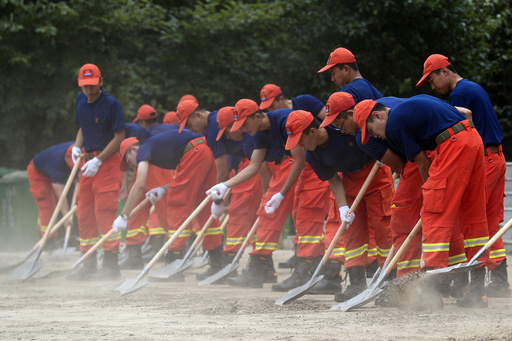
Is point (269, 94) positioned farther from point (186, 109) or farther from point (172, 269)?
point (172, 269)

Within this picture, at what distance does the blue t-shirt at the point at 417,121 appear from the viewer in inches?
211

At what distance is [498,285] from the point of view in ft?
20.8

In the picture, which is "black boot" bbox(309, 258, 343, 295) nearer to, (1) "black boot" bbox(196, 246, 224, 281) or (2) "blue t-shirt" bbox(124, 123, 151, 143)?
(1) "black boot" bbox(196, 246, 224, 281)

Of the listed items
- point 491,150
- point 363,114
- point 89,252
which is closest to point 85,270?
point 89,252

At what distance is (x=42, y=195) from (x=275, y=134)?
17.6 feet

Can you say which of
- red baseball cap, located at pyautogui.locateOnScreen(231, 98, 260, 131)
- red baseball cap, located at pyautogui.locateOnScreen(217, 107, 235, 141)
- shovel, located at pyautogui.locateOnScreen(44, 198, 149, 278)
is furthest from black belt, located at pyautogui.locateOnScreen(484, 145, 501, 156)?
shovel, located at pyautogui.locateOnScreen(44, 198, 149, 278)

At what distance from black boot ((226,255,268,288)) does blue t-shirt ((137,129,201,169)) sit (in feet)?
5.56

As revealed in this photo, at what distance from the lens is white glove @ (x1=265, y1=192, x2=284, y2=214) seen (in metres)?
7.12

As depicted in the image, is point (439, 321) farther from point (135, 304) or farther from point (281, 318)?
point (135, 304)

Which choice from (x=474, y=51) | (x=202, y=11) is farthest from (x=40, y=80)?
(x=474, y=51)

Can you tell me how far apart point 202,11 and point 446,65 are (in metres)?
8.63

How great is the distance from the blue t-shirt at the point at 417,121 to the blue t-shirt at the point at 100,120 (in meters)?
4.13

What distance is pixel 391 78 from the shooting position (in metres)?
13.6

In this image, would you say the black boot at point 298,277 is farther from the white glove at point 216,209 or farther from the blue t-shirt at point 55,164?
the blue t-shirt at point 55,164
